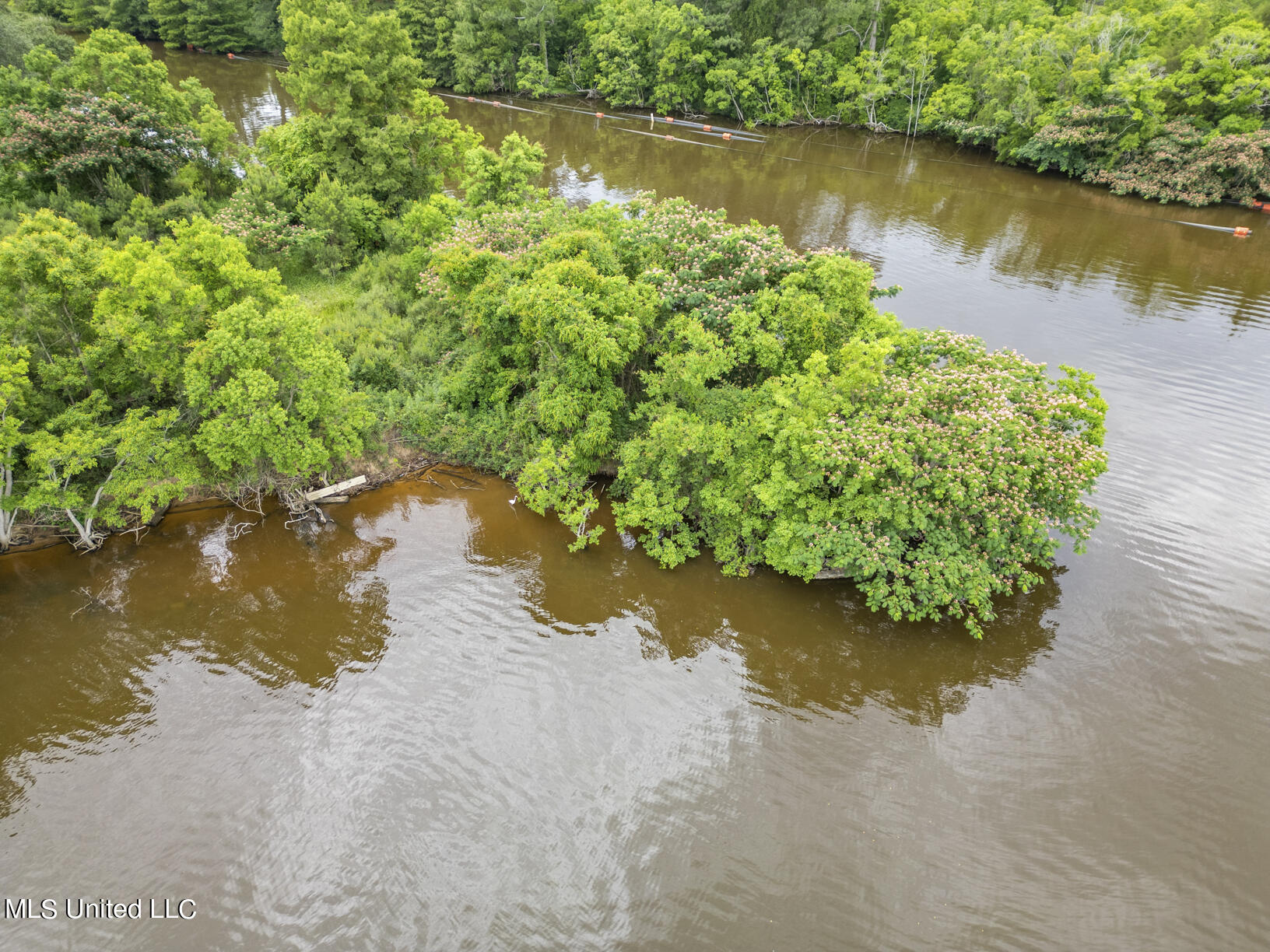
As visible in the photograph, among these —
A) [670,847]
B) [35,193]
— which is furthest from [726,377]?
[35,193]

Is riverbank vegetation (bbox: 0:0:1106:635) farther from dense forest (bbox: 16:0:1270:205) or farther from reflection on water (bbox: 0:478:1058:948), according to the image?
dense forest (bbox: 16:0:1270:205)

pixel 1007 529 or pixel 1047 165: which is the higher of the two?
pixel 1047 165

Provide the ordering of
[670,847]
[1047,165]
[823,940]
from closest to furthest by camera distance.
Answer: [823,940] → [670,847] → [1047,165]

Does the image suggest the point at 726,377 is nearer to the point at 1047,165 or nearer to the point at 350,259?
the point at 350,259

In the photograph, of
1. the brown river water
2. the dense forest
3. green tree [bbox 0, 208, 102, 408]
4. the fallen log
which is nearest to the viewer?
the brown river water

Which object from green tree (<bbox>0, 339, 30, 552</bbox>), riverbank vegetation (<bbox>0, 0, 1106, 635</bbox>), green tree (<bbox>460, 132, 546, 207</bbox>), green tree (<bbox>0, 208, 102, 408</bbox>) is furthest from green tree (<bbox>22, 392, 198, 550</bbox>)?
green tree (<bbox>460, 132, 546, 207</bbox>)

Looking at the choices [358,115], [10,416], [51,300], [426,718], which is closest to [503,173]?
[358,115]
